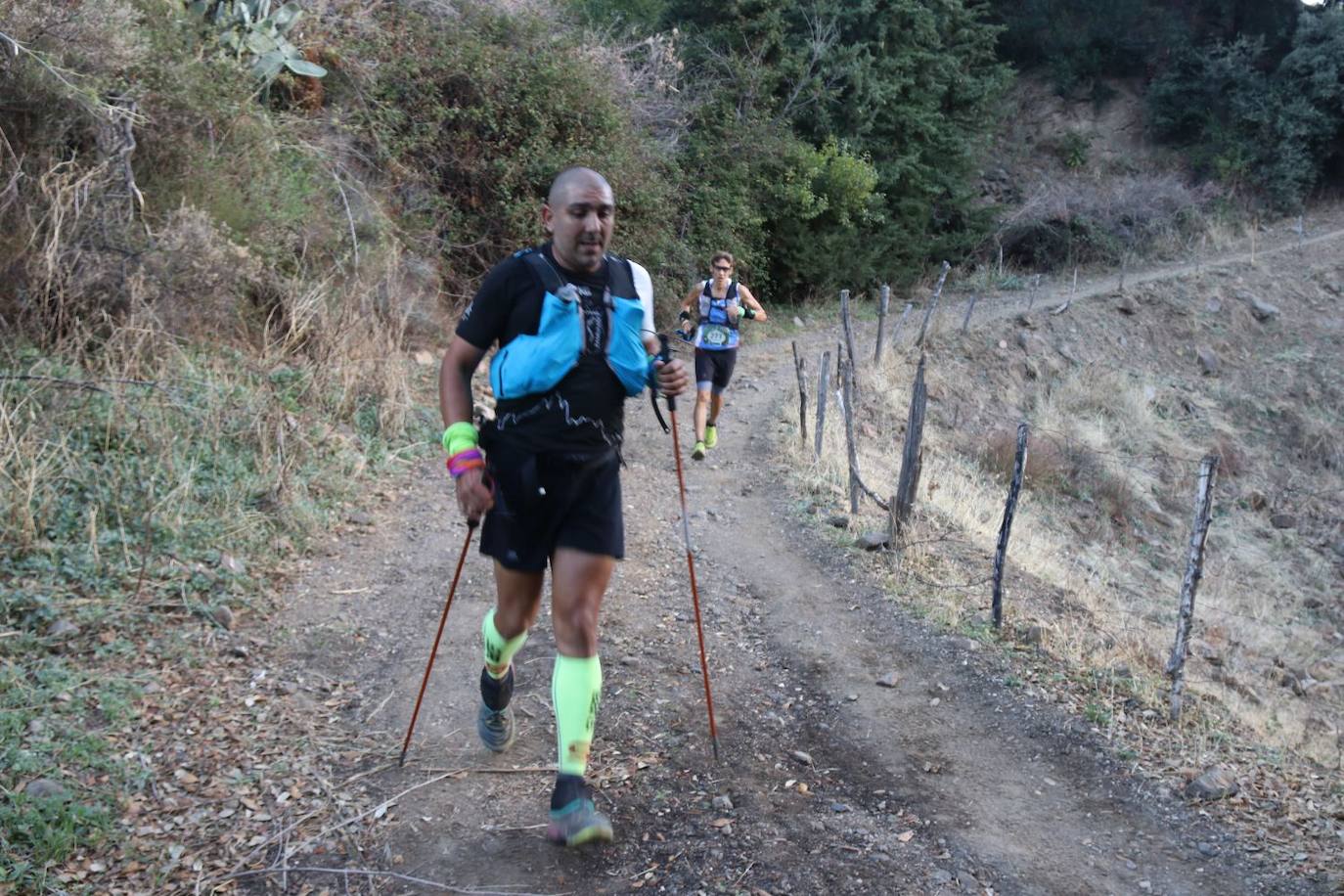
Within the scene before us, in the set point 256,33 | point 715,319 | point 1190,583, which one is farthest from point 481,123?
point 1190,583

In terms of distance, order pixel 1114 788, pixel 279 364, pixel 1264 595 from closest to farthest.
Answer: pixel 1114 788, pixel 279 364, pixel 1264 595

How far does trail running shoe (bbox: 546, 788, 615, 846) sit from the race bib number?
5809 mm

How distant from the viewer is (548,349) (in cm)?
324

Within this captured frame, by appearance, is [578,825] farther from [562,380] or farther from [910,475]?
[910,475]

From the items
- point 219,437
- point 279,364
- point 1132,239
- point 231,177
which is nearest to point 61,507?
point 219,437

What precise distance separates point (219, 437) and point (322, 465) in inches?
30.7

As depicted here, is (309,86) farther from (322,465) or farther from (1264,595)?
(1264,595)

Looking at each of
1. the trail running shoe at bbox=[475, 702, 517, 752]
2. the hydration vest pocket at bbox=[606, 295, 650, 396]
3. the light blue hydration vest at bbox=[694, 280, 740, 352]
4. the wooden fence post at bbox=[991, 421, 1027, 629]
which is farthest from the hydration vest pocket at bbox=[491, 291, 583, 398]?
the light blue hydration vest at bbox=[694, 280, 740, 352]

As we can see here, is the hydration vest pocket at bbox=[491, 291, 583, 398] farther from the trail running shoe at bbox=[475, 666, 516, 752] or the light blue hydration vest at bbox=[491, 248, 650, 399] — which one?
the trail running shoe at bbox=[475, 666, 516, 752]

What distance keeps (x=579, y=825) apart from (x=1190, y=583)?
11.6 ft

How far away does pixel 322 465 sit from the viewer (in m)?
7.22

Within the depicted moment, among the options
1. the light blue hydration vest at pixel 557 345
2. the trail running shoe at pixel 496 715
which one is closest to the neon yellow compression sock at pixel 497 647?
the trail running shoe at pixel 496 715

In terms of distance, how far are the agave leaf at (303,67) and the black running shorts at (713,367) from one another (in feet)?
17.3

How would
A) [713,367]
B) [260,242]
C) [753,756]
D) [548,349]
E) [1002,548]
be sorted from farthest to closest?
[713,367] → [260,242] → [1002,548] → [753,756] → [548,349]
